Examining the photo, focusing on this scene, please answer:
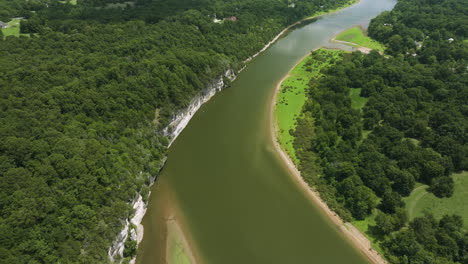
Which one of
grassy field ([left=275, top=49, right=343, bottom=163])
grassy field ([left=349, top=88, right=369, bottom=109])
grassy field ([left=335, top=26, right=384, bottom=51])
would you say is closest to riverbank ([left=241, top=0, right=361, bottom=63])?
grassy field ([left=275, top=49, right=343, bottom=163])

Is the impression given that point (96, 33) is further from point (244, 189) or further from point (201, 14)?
point (244, 189)

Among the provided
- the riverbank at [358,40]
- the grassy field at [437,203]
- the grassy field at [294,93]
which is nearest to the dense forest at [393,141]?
the grassy field at [437,203]

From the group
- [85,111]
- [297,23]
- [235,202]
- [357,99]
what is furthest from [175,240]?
[297,23]

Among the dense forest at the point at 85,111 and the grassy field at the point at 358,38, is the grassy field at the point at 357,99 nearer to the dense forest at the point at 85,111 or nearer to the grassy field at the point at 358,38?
the dense forest at the point at 85,111

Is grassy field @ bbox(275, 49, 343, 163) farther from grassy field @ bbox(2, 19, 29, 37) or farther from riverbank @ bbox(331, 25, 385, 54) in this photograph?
grassy field @ bbox(2, 19, 29, 37)

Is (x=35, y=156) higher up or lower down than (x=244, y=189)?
higher up

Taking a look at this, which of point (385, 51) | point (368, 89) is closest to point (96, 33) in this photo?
point (368, 89)
